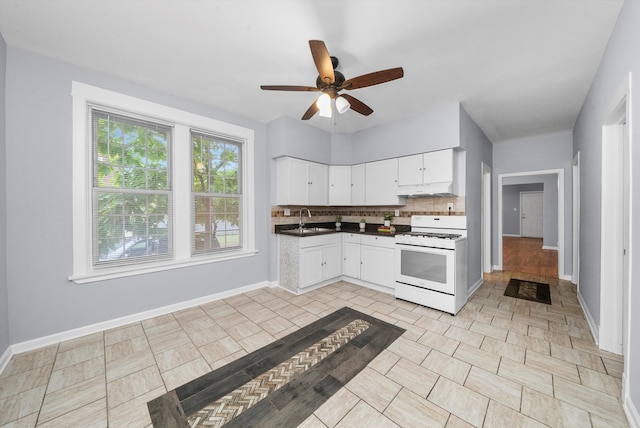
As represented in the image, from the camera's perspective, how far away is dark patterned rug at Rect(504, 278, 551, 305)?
3414mm

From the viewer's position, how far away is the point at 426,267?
10.2 ft

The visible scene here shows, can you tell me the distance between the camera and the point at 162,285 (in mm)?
2924

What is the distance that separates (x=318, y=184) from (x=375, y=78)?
2.44m

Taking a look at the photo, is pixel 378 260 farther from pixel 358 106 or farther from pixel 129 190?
pixel 129 190

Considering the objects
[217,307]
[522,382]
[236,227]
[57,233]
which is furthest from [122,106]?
[522,382]

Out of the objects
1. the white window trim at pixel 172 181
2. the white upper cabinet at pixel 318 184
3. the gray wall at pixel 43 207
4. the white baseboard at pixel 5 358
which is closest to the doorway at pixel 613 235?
the white upper cabinet at pixel 318 184

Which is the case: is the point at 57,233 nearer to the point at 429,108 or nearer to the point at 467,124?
the point at 429,108

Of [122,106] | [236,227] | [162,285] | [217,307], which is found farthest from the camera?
[236,227]

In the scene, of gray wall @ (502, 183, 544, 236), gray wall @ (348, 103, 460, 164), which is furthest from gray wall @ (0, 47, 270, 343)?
gray wall @ (502, 183, 544, 236)

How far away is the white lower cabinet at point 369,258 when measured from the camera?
3586mm

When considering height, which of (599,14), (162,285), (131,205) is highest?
(599,14)

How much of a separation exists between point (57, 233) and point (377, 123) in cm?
416

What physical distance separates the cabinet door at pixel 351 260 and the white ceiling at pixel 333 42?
89.7 inches

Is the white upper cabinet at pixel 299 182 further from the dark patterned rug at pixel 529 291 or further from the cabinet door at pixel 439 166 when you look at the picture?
the dark patterned rug at pixel 529 291
